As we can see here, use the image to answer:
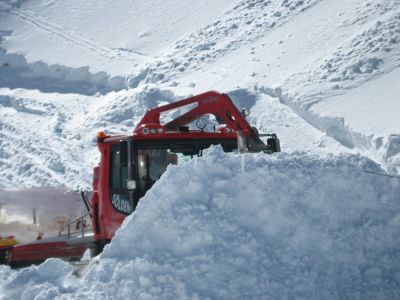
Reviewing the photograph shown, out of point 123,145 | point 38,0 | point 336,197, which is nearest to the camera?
point 336,197

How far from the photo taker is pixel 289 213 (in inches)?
161

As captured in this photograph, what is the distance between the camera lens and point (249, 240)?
12.8 feet

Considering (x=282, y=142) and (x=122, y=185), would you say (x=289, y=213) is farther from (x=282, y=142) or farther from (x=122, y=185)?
(x=282, y=142)

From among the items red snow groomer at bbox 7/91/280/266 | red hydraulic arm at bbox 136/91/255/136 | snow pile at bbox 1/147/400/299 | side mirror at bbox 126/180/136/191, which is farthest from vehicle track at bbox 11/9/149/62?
snow pile at bbox 1/147/400/299

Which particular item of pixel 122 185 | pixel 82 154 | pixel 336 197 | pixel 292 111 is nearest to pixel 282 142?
pixel 292 111

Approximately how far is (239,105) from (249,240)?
15.5 metres

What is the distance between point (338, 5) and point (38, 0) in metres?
21.5

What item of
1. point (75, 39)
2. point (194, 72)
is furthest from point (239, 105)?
point (75, 39)

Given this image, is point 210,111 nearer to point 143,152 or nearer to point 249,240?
point 143,152

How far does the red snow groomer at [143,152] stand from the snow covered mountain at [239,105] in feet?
4.89

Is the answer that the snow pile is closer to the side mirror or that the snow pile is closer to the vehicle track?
the side mirror

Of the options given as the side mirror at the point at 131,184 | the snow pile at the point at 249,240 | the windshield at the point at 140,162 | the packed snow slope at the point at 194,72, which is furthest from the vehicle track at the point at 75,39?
the snow pile at the point at 249,240

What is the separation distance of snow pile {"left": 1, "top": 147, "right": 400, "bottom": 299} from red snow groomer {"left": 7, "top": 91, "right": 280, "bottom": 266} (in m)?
1.57

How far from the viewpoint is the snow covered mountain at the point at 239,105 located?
12.6ft
